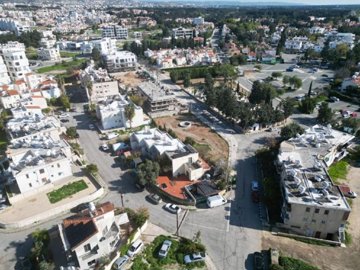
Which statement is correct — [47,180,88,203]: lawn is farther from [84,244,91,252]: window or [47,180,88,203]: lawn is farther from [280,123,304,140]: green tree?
[280,123,304,140]: green tree

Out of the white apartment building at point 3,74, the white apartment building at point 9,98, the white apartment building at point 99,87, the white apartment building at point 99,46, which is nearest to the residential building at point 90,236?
the white apartment building at point 99,87

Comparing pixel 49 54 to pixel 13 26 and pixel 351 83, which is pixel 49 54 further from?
pixel 351 83

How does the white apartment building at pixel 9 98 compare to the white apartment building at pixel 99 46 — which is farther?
the white apartment building at pixel 99 46

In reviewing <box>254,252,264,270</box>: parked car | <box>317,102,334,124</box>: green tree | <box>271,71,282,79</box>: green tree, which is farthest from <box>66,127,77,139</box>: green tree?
<box>271,71,282,79</box>: green tree

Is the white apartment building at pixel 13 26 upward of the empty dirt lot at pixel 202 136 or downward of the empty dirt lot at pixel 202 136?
upward

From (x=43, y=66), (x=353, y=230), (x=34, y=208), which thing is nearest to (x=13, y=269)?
(x=34, y=208)

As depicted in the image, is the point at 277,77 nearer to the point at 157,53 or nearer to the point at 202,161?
the point at 157,53

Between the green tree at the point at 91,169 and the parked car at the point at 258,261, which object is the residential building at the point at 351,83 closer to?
the parked car at the point at 258,261

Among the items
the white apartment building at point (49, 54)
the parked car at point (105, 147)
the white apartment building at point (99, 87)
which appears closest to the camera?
the parked car at point (105, 147)
